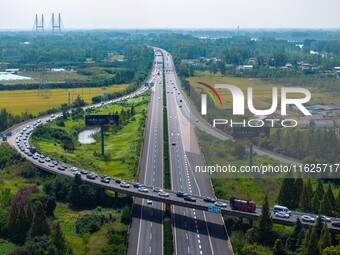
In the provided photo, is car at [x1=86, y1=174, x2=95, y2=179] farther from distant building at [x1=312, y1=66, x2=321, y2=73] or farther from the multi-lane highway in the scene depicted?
distant building at [x1=312, y1=66, x2=321, y2=73]

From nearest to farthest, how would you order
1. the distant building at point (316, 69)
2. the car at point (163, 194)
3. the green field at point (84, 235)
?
the green field at point (84, 235) < the car at point (163, 194) < the distant building at point (316, 69)

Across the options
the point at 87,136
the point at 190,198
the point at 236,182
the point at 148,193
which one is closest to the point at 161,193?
the point at 148,193

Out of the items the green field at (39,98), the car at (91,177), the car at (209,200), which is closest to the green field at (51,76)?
the green field at (39,98)

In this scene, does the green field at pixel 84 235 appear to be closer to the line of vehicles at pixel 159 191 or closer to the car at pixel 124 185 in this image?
the car at pixel 124 185

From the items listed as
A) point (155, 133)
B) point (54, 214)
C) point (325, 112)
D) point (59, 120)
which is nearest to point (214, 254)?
point (54, 214)

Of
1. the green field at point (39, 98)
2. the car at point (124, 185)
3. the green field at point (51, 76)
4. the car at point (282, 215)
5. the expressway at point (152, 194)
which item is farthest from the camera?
the green field at point (51, 76)

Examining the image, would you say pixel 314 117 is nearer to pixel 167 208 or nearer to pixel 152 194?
pixel 152 194
